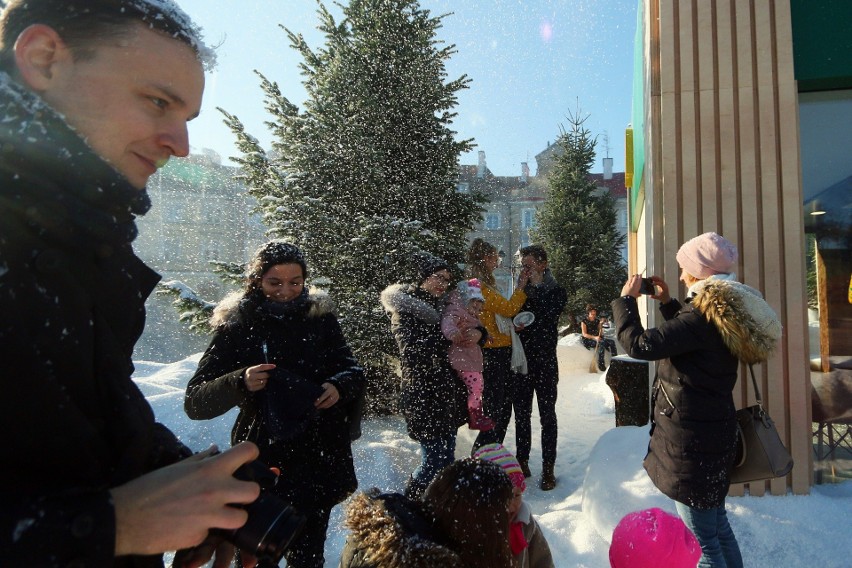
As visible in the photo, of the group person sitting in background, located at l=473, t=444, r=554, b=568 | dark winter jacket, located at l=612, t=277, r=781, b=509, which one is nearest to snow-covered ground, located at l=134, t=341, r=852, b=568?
dark winter jacket, located at l=612, t=277, r=781, b=509

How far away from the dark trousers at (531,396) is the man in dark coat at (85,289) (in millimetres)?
4489

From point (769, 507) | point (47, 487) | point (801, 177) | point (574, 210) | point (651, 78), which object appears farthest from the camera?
point (574, 210)

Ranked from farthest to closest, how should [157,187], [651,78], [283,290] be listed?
[157,187] < [651,78] < [283,290]

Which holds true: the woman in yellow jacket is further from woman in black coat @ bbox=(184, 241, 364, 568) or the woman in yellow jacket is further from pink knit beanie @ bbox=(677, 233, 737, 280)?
woman in black coat @ bbox=(184, 241, 364, 568)

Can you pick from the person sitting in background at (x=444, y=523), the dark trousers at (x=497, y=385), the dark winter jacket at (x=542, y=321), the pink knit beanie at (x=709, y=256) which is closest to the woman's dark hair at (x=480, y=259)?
the dark winter jacket at (x=542, y=321)

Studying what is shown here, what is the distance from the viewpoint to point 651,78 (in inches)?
193

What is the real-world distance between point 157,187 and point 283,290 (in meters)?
34.5

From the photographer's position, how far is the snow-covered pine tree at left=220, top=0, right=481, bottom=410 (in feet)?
23.3

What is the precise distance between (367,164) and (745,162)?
4.59m

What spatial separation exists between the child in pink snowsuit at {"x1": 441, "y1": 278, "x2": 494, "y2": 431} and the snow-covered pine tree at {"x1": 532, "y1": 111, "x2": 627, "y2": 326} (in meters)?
18.7

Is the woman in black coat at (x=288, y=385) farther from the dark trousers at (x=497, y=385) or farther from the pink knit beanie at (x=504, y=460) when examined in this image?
the dark trousers at (x=497, y=385)

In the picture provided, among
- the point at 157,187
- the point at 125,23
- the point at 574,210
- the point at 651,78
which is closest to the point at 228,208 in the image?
the point at 157,187

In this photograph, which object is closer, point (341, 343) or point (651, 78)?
point (341, 343)

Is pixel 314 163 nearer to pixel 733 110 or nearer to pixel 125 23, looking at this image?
pixel 733 110
